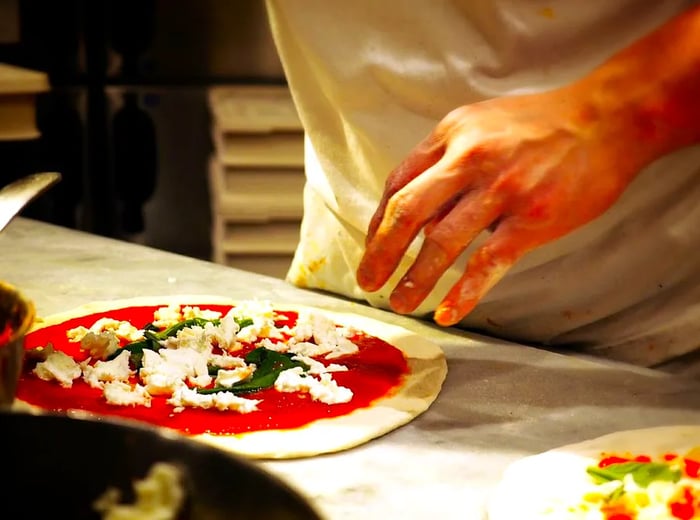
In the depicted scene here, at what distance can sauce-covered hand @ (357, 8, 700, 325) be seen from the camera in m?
1.10

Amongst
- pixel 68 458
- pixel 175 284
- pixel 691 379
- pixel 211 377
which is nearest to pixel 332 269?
pixel 175 284

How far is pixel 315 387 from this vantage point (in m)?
1.15

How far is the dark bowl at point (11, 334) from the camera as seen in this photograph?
661 millimetres

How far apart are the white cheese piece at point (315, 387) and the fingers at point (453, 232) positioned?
0.16 meters

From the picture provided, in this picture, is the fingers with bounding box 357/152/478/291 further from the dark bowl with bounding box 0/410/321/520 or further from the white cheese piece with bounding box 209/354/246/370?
the dark bowl with bounding box 0/410/321/520

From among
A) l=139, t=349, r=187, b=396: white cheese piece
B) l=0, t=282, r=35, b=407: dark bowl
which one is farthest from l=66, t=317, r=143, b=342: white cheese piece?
l=0, t=282, r=35, b=407: dark bowl

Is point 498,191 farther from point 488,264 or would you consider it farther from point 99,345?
point 99,345

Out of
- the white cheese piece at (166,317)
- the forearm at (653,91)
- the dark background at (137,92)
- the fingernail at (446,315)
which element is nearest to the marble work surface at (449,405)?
the fingernail at (446,315)

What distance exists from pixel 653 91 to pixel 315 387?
0.55 metres

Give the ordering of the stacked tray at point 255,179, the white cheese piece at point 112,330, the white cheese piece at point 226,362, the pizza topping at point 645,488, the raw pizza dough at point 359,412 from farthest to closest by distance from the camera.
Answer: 1. the stacked tray at point 255,179
2. the white cheese piece at point 112,330
3. the white cheese piece at point 226,362
4. the raw pizza dough at point 359,412
5. the pizza topping at point 645,488

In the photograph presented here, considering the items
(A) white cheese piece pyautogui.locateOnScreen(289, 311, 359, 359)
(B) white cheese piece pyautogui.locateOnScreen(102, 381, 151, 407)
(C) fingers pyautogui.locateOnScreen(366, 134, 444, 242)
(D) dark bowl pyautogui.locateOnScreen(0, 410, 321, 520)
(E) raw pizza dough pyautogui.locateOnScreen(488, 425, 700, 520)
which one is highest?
(D) dark bowl pyautogui.locateOnScreen(0, 410, 321, 520)

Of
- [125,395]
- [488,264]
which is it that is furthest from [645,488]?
[125,395]

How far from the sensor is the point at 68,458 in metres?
0.52

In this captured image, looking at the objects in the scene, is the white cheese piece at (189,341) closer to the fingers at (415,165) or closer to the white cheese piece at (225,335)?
the white cheese piece at (225,335)
